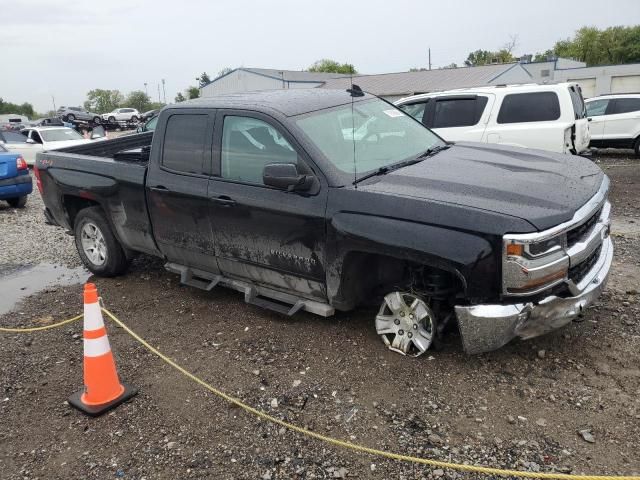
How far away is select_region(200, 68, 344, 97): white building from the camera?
50.5m

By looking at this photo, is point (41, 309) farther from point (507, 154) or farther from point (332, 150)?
point (507, 154)

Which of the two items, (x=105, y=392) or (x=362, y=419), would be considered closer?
(x=362, y=419)

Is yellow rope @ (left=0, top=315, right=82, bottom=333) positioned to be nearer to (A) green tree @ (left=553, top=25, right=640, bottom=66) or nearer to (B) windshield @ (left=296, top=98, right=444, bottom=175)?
(B) windshield @ (left=296, top=98, right=444, bottom=175)

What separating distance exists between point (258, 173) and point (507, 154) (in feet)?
6.75

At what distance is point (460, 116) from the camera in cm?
895

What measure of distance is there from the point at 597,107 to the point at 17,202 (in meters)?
14.4

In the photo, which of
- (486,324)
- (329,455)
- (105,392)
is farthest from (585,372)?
(105,392)

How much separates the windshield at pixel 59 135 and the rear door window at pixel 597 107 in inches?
599

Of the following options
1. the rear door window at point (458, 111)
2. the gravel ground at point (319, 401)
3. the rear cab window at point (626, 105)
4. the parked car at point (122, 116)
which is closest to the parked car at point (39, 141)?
the rear door window at point (458, 111)

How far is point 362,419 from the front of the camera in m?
3.23

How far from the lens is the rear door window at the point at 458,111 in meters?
8.88

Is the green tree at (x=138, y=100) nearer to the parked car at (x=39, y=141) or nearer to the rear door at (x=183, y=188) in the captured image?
the parked car at (x=39, y=141)

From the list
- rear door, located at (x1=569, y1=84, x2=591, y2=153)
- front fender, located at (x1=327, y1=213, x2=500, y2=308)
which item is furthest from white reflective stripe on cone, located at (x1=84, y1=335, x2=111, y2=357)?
rear door, located at (x1=569, y1=84, x2=591, y2=153)

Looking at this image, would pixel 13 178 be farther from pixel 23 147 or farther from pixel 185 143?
pixel 185 143
